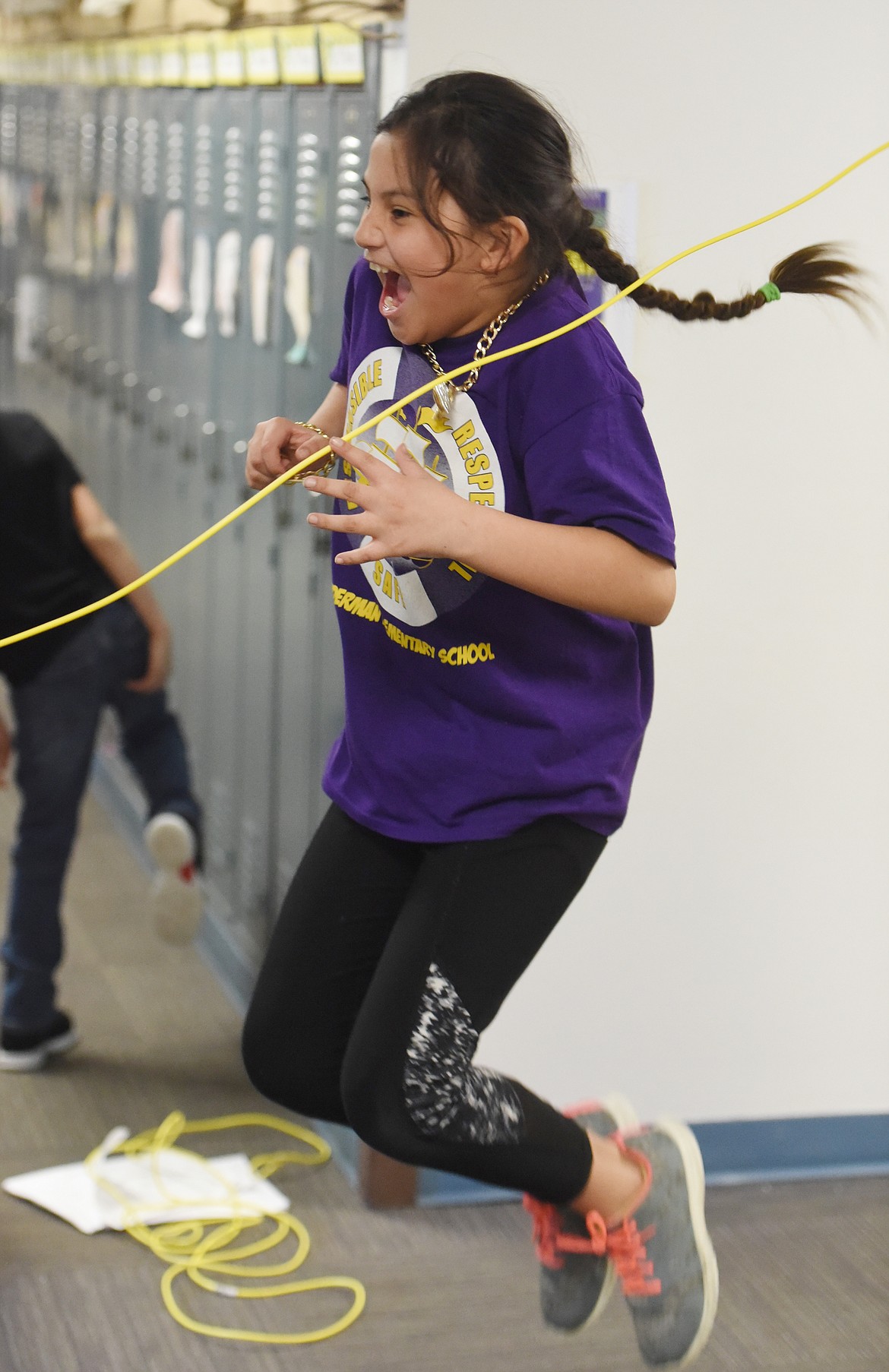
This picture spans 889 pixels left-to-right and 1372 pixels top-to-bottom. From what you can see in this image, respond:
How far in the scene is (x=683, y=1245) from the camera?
6.02 feet

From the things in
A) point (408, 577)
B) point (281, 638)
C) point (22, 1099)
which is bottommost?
point (22, 1099)

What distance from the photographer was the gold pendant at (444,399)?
160cm

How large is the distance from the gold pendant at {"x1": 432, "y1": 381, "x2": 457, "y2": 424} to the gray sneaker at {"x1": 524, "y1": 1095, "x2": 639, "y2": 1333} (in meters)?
0.82

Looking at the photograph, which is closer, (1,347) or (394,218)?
(394,218)

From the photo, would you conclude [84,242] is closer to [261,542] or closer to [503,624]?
Result: [261,542]

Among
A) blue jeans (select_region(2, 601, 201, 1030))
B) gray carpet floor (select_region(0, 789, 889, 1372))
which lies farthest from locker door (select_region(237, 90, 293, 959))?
gray carpet floor (select_region(0, 789, 889, 1372))

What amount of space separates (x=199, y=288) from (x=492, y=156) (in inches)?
76.4

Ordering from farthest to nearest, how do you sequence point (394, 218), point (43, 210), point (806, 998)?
point (43, 210)
point (806, 998)
point (394, 218)

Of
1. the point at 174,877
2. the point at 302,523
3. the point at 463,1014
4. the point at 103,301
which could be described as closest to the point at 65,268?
the point at 103,301

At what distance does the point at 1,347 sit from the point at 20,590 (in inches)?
135

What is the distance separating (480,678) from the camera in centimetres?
167

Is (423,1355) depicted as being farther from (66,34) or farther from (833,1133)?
(66,34)

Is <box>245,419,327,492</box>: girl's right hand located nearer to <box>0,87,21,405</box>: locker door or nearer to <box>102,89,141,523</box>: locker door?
<box>102,89,141,523</box>: locker door

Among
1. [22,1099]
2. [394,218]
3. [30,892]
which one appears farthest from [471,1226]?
[394,218]
